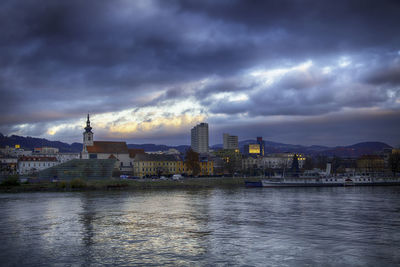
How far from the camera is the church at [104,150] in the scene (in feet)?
477

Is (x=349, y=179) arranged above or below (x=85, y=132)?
below

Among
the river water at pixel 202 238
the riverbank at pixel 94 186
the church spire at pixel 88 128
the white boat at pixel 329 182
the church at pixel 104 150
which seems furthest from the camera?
the church spire at pixel 88 128

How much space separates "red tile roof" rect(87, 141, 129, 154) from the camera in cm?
14688

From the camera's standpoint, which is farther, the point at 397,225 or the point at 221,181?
the point at 221,181

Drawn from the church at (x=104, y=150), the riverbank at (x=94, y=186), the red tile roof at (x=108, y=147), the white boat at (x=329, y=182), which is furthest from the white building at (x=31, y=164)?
the white boat at (x=329, y=182)

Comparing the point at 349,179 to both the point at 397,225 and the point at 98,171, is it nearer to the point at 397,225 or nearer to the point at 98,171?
the point at 98,171

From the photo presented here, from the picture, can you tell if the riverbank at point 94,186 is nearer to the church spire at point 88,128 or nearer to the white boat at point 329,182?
the white boat at point 329,182

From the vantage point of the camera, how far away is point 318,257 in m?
19.6

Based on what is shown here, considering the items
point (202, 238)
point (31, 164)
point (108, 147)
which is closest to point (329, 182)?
point (202, 238)

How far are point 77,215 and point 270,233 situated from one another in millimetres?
19927

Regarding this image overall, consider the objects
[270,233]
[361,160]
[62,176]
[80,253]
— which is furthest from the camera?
[361,160]

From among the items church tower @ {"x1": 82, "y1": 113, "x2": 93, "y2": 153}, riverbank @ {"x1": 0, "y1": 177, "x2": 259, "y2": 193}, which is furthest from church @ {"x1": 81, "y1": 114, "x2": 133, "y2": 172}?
riverbank @ {"x1": 0, "y1": 177, "x2": 259, "y2": 193}

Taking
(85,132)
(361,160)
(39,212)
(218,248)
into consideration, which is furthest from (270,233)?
(361,160)

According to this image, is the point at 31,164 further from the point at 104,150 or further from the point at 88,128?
the point at 104,150
